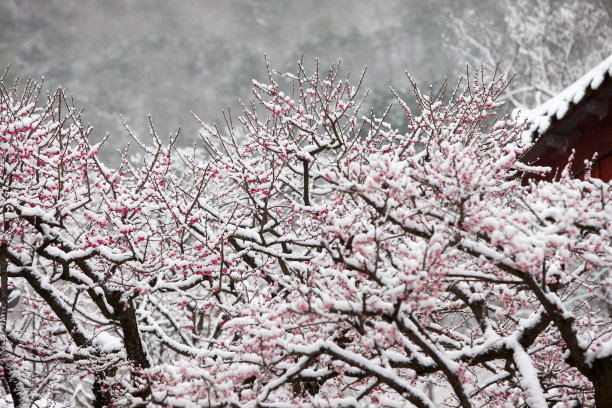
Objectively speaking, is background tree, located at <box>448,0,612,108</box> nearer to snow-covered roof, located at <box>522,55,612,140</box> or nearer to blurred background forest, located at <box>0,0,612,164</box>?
blurred background forest, located at <box>0,0,612,164</box>

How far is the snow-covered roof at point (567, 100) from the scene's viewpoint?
5.38m

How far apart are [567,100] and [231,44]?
5708 centimetres

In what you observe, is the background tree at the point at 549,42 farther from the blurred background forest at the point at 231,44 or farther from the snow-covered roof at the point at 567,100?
the snow-covered roof at the point at 567,100

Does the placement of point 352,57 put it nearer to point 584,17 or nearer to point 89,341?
point 584,17

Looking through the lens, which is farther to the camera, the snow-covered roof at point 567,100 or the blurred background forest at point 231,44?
the blurred background forest at point 231,44

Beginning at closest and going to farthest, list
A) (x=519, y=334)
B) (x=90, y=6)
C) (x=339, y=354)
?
(x=339, y=354)
(x=519, y=334)
(x=90, y=6)

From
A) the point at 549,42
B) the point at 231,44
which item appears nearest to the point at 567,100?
the point at 549,42

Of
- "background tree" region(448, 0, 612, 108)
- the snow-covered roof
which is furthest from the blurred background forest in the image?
the snow-covered roof

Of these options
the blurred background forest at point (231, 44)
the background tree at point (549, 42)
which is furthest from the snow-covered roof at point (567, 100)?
the blurred background forest at point (231, 44)

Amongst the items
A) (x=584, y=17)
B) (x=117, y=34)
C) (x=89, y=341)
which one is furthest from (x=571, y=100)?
(x=117, y=34)

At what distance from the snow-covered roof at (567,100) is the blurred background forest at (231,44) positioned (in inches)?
559

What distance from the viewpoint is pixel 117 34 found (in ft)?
211

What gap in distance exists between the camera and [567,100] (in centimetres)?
584

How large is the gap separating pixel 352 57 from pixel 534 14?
27.8 m
